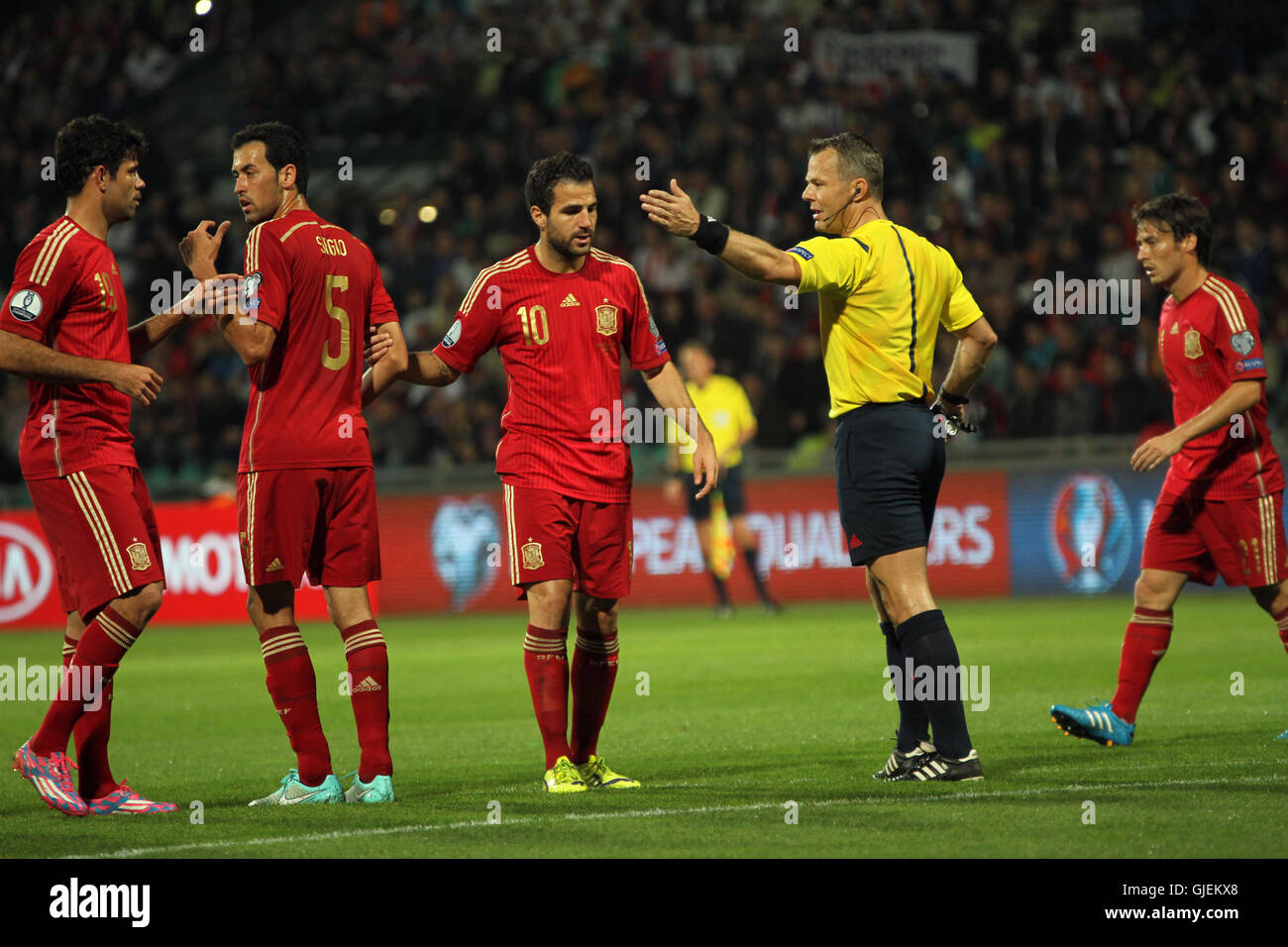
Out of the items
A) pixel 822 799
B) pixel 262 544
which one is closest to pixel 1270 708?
pixel 822 799

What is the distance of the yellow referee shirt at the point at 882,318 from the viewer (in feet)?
21.1

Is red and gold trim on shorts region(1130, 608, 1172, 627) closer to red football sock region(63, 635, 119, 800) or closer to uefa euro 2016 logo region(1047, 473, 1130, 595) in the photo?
red football sock region(63, 635, 119, 800)

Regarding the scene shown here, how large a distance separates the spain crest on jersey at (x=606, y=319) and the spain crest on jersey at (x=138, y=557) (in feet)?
6.43

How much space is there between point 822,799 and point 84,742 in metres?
2.77

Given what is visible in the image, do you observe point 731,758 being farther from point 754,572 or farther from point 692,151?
point 692,151

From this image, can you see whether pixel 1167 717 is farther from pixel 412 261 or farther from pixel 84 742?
pixel 412 261

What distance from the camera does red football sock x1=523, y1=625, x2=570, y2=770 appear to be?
6418 millimetres

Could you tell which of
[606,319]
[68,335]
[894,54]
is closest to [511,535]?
[606,319]

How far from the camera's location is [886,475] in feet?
20.9

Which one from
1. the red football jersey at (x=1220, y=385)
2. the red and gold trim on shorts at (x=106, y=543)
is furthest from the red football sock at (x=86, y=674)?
the red football jersey at (x=1220, y=385)

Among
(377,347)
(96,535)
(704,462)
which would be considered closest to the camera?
(96,535)

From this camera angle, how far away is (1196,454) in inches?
300

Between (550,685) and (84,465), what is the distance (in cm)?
196

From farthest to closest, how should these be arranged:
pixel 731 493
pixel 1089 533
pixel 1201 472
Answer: pixel 731 493 → pixel 1089 533 → pixel 1201 472
